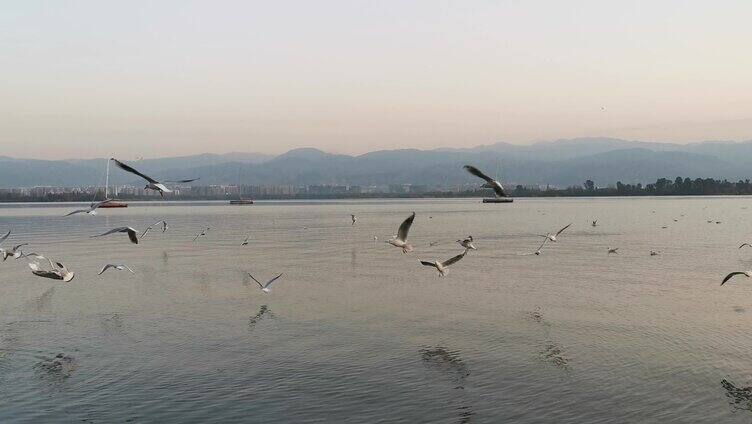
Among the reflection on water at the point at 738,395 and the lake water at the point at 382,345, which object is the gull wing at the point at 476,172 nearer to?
the lake water at the point at 382,345

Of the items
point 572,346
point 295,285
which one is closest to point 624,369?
point 572,346

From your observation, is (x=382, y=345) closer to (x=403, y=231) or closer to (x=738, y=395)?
(x=403, y=231)

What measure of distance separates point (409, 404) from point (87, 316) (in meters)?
15.0

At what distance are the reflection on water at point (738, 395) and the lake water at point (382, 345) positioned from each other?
6 centimetres

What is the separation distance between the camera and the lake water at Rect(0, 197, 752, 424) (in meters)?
15.1

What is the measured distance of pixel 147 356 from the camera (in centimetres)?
1928

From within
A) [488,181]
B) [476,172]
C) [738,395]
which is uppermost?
[476,172]

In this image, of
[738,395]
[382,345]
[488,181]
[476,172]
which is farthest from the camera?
[382,345]

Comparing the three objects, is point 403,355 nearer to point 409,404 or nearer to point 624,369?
point 409,404

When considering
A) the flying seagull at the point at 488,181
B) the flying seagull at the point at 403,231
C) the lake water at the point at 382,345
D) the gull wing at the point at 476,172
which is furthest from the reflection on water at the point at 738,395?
the flying seagull at the point at 403,231

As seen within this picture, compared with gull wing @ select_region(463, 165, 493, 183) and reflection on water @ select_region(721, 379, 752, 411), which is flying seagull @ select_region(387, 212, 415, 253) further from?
reflection on water @ select_region(721, 379, 752, 411)

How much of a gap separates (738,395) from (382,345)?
9.23m

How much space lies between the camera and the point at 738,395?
15492 mm

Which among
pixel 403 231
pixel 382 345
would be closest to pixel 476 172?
pixel 403 231
